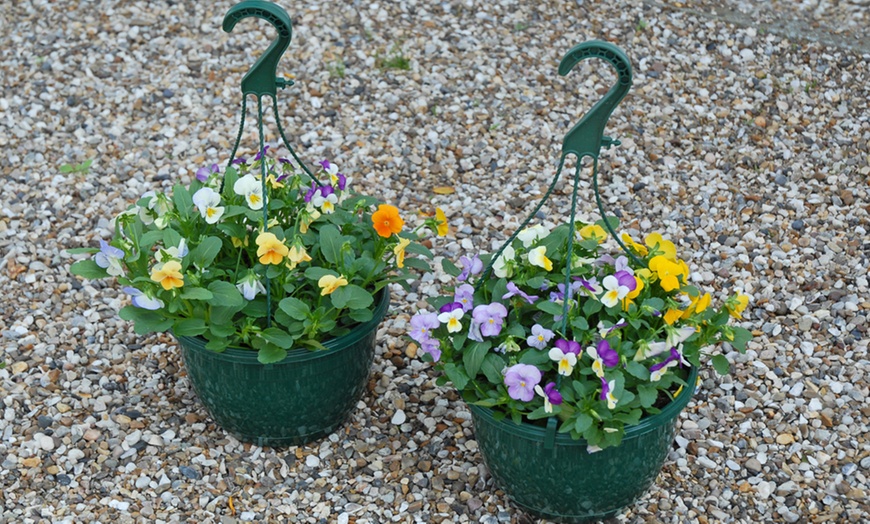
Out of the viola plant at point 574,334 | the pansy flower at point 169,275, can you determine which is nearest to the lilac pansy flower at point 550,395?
the viola plant at point 574,334

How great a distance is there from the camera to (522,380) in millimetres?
2225

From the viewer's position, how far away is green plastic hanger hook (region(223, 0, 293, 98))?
2295mm

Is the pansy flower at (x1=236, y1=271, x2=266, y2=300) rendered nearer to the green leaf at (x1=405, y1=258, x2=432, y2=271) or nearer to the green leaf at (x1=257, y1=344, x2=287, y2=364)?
the green leaf at (x1=257, y1=344, x2=287, y2=364)

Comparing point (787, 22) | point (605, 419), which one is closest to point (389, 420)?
point (605, 419)

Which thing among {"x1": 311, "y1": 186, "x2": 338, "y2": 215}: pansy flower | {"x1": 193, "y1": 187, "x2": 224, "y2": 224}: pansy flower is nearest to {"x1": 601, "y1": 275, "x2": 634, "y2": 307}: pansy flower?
{"x1": 311, "y1": 186, "x2": 338, "y2": 215}: pansy flower

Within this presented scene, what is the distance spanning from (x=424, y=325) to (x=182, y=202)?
73 cm

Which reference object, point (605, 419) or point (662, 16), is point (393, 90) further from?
point (605, 419)

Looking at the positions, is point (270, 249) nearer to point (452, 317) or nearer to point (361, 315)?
point (361, 315)

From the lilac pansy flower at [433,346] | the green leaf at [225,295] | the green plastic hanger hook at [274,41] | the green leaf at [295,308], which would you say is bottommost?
the lilac pansy flower at [433,346]

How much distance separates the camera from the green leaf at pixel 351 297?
7.82 ft

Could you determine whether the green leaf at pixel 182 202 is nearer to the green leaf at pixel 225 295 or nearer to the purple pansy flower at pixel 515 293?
the green leaf at pixel 225 295

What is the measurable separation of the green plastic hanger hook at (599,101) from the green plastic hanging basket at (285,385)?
0.73 meters

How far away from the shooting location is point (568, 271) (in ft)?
7.41

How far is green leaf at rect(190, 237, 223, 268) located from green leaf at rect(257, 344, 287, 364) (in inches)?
9.9
